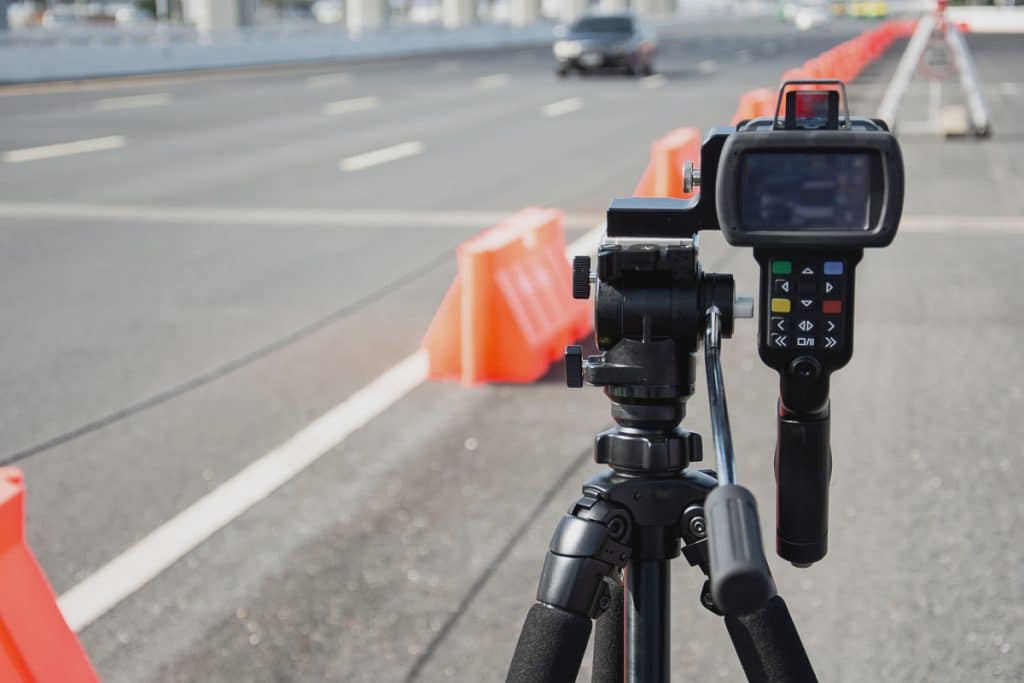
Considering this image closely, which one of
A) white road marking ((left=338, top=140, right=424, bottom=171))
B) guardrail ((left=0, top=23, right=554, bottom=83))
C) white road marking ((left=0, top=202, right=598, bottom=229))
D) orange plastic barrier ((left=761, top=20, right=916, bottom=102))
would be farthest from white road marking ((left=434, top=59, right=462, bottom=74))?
white road marking ((left=0, top=202, right=598, bottom=229))

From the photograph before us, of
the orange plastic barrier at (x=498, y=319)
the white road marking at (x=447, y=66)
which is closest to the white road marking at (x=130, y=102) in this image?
the white road marking at (x=447, y=66)

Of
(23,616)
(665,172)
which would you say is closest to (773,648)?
(23,616)

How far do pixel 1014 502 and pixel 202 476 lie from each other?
2.96 m

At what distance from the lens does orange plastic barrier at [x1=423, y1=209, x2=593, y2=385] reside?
685 centimetres

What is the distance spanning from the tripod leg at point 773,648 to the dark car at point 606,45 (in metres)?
31.5

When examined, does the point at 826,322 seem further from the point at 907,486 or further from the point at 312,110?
the point at 312,110

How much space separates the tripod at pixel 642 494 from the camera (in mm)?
1753

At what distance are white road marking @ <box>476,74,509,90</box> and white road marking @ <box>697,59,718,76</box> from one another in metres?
4.63

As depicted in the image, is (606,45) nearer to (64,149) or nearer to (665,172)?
(64,149)

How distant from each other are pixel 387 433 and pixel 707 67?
31837 millimetres

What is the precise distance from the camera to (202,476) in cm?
556

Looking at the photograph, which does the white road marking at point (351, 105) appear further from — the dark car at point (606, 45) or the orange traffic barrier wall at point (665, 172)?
the orange traffic barrier wall at point (665, 172)

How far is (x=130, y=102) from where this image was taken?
24547 millimetres

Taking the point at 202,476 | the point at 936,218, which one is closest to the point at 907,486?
the point at 202,476
